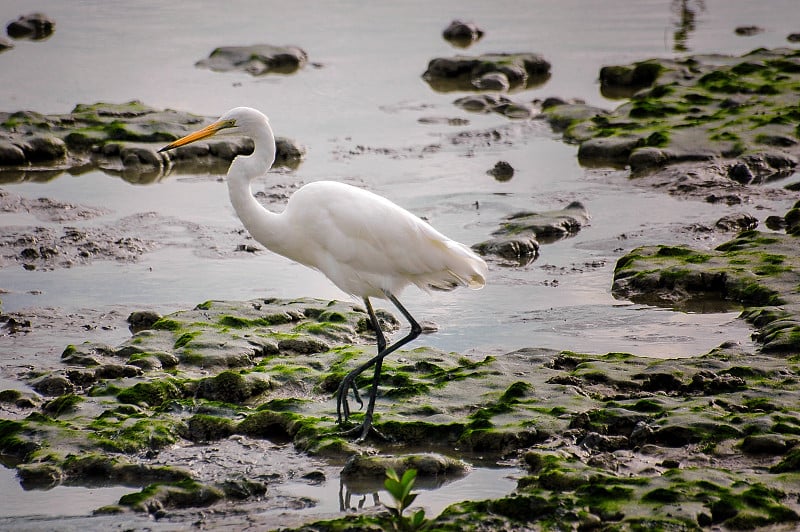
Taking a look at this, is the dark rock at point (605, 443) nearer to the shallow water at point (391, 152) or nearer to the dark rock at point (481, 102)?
the shallow water at point (391, 152)

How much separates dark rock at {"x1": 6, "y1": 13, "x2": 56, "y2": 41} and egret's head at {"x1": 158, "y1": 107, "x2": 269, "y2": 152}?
14955mm

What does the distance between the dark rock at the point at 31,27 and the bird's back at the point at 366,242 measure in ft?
51.1

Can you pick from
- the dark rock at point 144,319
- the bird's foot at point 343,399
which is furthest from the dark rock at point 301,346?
the bird's foot at point 343,399

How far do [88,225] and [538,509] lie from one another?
7.11 metres

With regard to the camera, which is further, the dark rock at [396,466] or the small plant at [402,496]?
the dark rock at [396,466]

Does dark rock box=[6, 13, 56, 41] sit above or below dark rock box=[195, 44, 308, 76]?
above

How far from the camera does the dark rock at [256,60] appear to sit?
1862 centimetres

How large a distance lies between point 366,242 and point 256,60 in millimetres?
12461

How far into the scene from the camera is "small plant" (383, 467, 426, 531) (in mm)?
4852

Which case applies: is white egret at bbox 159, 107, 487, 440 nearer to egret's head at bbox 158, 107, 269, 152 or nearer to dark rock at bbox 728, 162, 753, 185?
egret's head at bbox 158, 107, 269, 152

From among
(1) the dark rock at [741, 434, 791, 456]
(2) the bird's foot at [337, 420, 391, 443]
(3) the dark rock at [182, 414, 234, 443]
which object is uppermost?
(1) the dark rock at [741, 434, 791, 456]

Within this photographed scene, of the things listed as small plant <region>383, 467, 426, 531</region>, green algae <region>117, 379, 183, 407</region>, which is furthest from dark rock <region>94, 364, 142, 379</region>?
small plant <region>383, 467, 426, 531</region>

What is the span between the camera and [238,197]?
Answer: 709 centimetres

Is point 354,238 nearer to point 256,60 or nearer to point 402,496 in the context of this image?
point 402,496
